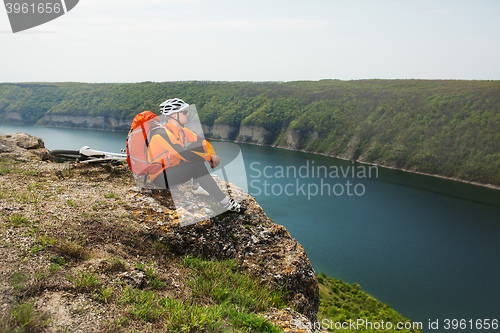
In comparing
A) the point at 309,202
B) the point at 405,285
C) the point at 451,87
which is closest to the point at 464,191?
the point at 309,202

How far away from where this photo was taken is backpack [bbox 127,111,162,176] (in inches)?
213

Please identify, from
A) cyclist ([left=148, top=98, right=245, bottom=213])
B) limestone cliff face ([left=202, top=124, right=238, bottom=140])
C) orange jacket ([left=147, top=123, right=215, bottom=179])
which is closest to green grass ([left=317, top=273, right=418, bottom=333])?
cyclist ([left=148, top=98, right=245, bottom=213])

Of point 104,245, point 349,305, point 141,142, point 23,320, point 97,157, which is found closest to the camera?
point 23,320

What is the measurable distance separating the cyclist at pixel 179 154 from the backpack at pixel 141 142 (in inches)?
4.1

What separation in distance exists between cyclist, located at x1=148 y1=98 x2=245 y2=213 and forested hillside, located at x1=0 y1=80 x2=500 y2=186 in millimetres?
97170

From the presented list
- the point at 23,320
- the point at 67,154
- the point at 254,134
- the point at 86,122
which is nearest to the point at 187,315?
the point at 23,320

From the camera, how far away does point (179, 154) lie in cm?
546

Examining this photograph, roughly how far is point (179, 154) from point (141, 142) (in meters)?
0.71

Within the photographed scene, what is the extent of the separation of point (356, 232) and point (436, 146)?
2944 inches

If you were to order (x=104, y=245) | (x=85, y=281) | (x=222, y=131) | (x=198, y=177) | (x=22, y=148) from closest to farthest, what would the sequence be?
(x=85, y=281) < (x=104, y=245) < (x=198, y=177) < (x=22, y=148) < (x=222, y=131)

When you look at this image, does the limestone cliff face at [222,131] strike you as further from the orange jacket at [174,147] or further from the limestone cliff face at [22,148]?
the orange jacket at [174,147]

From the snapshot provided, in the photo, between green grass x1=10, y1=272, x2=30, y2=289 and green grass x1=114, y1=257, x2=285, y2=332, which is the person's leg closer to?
green grass x1=114, y1=257, x2=285, y2=332

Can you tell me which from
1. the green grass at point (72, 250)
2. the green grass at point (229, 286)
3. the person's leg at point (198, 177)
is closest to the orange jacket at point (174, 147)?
the person's leg at point (198, 177)

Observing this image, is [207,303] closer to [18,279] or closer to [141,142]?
[18,279]
